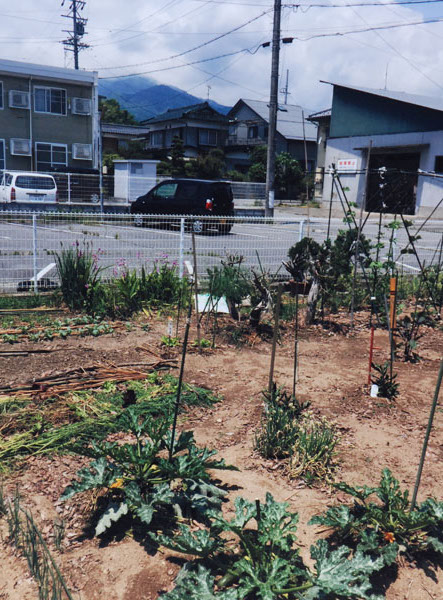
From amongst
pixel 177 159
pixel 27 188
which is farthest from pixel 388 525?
pixel 177 159

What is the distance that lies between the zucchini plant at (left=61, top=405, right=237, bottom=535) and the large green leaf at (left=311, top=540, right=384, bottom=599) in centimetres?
56

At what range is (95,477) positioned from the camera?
2441 millimetres

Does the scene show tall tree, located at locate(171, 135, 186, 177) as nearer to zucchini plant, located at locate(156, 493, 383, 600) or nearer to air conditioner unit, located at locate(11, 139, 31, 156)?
air conditioner unit, located at locate(11, 139, 31, 156)

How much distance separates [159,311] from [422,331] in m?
2.83

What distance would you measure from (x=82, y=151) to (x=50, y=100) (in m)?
2.79

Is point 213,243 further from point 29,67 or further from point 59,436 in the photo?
point 29,67

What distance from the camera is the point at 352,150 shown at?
98.2 feet

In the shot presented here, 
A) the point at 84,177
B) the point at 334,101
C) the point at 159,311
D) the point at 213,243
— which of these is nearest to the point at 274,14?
the point at 84,177

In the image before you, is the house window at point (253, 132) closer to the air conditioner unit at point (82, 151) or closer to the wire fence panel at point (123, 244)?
the air conditioner unit at point (82, 151)

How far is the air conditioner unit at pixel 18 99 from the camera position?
25422mm

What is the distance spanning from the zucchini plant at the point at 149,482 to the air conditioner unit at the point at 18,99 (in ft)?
87.4

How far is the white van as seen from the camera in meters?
18.6

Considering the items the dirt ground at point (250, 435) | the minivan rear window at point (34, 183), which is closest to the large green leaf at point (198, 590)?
the dirt ground at point (250, 435)

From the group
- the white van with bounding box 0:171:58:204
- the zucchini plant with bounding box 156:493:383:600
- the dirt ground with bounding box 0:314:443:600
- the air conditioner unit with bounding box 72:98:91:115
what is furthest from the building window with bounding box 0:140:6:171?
the zucchini plant with bounding box 156:493:383:600
